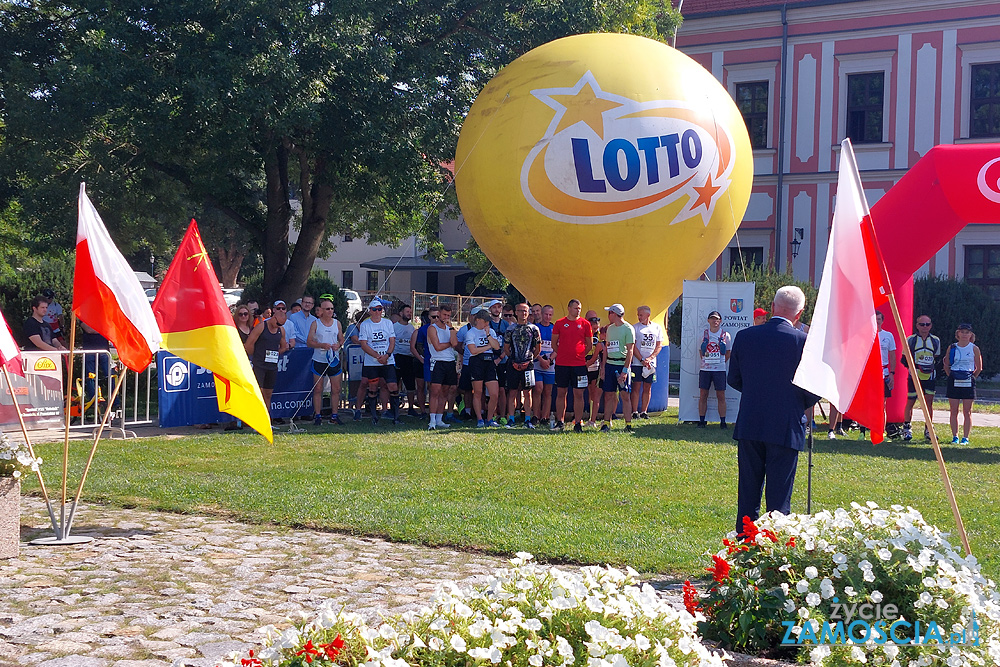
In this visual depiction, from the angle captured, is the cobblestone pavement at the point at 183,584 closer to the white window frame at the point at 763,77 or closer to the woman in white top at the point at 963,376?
the woman in white top at the point at 963,376

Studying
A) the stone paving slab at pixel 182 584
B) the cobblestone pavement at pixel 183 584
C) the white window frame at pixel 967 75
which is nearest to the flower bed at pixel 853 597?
the cobblestone pavement at pixel 183 584

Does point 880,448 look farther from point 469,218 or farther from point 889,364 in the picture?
point 469,218

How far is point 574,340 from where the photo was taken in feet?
46.3

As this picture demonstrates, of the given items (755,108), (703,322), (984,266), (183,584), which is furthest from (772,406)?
(755,108)

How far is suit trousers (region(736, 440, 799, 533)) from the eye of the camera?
261 inches

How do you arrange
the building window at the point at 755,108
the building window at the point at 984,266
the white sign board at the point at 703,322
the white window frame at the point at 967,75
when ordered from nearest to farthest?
1. the white sign board at the point at 703,322
2. the building window at the point at 984,266
3. the white window frame at the point at 967,75
4. the building window at the point at 755,108

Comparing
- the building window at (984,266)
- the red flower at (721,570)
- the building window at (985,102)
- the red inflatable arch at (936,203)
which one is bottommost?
the red flower at (721,570)

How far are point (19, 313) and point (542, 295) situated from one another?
17.1 metres

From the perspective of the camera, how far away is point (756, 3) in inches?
1246

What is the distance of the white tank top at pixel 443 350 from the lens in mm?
14734

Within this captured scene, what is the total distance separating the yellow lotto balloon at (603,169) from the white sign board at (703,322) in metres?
0.74

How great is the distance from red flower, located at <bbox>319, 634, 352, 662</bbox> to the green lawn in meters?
3.94

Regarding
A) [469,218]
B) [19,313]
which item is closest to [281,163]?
[469,218]

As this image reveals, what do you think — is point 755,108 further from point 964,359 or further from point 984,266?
point 964,359
